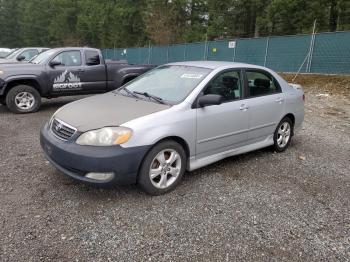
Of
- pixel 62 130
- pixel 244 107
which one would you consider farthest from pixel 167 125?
pixel 244 107

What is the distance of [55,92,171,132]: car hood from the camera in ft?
11.6

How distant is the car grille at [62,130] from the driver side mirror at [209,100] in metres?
1.54

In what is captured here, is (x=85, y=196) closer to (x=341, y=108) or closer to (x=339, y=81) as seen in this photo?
(x=341, y=108)

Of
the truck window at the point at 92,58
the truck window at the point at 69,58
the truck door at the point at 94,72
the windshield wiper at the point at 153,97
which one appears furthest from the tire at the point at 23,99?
the windshield wiper at the point at 153,97

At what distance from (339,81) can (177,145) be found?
11.6m

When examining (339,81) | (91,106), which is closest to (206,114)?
(91,106)

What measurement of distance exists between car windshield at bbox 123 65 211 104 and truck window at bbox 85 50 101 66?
175 inches

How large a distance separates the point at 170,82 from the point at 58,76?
4.91m

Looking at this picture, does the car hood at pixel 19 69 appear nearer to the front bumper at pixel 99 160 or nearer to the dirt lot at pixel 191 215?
the dirt lot at pixel 191 215

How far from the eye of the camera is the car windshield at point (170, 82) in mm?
4195

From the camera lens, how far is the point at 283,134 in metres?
5.62

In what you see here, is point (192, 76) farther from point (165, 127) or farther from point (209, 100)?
point (165, 127)

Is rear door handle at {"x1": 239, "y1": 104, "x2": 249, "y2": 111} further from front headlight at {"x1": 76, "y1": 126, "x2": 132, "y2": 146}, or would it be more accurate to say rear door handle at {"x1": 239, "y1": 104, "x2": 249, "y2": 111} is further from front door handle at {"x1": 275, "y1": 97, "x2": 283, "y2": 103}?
front headlight at {"x1": 76, "y1": 126, "x2": 132, "y2": 146}

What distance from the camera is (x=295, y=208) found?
3678 millimetres
